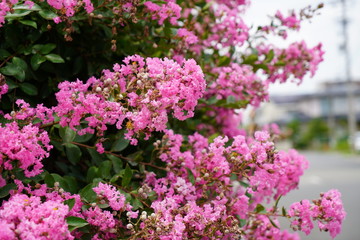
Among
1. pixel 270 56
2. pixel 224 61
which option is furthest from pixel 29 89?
pixel 270 56

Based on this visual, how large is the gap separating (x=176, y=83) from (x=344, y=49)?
22649 mm

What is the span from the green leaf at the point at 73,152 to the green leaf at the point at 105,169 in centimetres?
9

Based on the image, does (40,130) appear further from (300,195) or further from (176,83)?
(300,195)

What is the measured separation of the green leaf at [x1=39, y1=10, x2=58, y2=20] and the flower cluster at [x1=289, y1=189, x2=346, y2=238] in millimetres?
1079

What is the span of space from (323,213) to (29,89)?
110 centimetres

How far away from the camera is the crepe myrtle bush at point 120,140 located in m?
A: 1.26

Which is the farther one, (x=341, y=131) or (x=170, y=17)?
(x=341, y=131)

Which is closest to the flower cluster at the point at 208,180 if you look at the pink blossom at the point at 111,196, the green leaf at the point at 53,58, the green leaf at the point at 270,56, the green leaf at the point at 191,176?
Answer: the green leaf at the point at 191,176

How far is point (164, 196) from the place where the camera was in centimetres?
154

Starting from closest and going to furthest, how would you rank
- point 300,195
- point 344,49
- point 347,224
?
1. point 347,224
2. point 300,195
3. point 344,49

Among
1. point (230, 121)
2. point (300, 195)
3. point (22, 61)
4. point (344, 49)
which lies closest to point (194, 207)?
point (22, 61)

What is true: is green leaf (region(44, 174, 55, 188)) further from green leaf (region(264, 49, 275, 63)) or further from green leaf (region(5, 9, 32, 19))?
green leaf (region(264, 49, 275, 63))

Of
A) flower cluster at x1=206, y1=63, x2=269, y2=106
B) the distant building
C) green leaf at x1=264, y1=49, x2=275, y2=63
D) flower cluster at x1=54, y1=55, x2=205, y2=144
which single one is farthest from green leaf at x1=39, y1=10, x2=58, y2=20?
the distant building

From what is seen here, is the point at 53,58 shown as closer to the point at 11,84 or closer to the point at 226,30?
the point at 11,84
